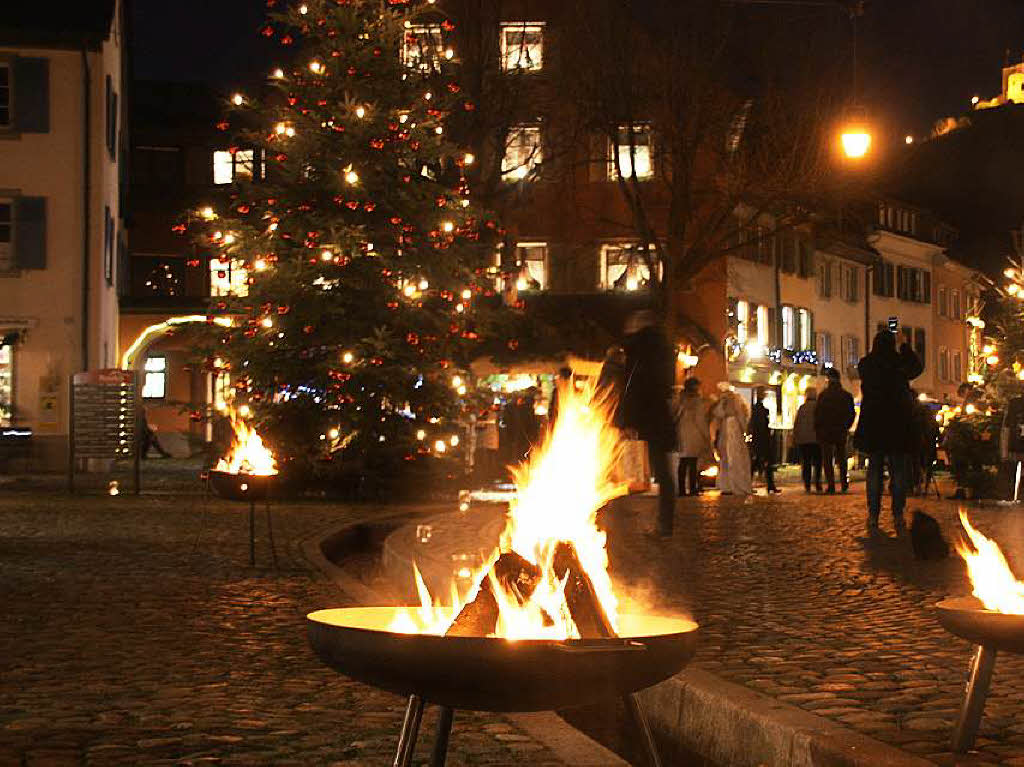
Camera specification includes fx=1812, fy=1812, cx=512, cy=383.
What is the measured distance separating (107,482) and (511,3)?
62.8 ft

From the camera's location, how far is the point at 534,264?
51594 mm

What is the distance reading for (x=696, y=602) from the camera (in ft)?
36.9

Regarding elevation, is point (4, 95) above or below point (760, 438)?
above

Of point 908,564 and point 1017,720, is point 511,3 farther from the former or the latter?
point 1017,720

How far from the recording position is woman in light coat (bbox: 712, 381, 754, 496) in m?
27.2

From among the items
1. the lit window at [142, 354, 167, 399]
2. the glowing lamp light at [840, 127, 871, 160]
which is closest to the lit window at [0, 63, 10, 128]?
the glowing lamp light at [840, 127, 871, 160]

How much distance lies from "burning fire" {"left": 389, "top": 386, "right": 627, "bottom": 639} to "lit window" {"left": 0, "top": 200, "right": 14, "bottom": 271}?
31174 millimetres

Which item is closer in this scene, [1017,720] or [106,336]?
[1017,720]

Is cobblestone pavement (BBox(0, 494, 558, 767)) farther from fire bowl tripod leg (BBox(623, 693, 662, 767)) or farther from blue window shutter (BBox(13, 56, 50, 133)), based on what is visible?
blue window shutter (BBox(13, 56, 50, 133))

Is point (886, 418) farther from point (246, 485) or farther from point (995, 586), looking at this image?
point (995, 586)

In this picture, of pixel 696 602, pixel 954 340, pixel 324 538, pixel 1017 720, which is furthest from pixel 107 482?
pixel 954 340

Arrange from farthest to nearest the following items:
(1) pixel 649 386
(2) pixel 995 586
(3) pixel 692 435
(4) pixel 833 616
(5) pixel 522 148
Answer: (5) pixel 522 148 → (3) pixel 692 435 → (1) pixel 649 386 → (4) pixel 833 616 → (2) pixel 995 586

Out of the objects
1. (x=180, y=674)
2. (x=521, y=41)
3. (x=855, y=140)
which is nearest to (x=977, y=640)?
(x=180, y=674)

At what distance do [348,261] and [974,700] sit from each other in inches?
825
